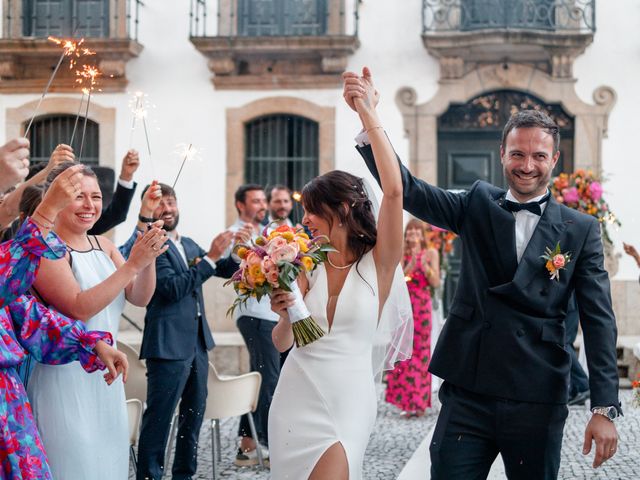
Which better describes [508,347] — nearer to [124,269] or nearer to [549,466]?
[549,466]

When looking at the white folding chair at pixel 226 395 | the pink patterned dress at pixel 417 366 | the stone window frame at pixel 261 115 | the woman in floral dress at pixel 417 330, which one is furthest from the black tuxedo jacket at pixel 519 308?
the stone window frame at pixel 261 115

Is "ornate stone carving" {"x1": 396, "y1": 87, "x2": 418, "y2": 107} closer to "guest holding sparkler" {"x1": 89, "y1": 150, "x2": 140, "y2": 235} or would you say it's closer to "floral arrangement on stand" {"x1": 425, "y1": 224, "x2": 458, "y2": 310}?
"floral arrangement on stand" {"x1": 425, "y1": 224, "x2": 458, "y2": 310}

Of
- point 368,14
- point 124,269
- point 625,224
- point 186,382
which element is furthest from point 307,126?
point 124,269

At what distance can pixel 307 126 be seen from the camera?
1502 cm

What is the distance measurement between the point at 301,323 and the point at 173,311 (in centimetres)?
248

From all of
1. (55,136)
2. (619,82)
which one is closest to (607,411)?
(619,82)

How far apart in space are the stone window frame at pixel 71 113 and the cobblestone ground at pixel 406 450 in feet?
21.6

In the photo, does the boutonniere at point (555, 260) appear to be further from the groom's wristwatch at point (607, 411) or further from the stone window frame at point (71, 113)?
the stone window frame at point (71, 113)

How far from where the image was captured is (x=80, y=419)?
4.14m

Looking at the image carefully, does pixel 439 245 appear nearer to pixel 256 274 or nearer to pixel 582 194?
pixel 582 194

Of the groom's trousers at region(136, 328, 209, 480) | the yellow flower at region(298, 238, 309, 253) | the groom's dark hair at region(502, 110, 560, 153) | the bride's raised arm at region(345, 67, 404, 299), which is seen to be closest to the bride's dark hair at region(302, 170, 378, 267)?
the bride's raised arm at region(345, 67, 404, 299)

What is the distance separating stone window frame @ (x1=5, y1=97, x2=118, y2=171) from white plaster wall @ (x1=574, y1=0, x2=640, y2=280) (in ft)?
21.7

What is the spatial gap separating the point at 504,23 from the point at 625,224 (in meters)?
3.21

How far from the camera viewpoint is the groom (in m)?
3.85
